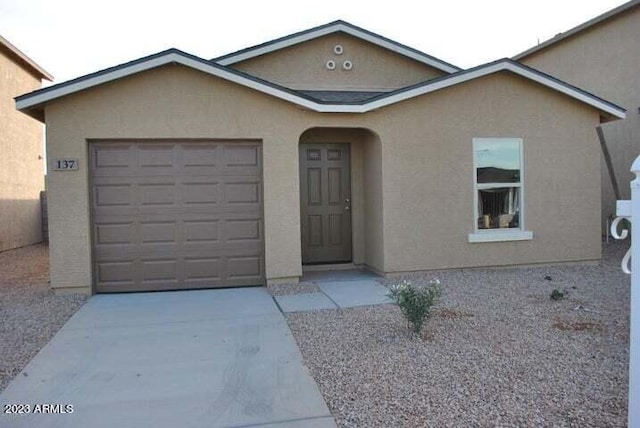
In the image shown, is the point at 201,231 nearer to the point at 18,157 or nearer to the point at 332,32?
the point at 332,32

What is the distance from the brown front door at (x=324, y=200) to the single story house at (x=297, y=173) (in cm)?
3

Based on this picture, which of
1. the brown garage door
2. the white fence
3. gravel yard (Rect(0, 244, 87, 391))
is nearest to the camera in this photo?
the white fence

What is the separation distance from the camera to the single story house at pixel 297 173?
24.8 feet

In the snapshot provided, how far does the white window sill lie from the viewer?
889cm

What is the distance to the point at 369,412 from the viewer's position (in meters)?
3.48

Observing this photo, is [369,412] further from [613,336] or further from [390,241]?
[390,241]

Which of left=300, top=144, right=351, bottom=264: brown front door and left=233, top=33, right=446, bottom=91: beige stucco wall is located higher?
left=233, top=33, right=446, bottom=91: beige stucco wall

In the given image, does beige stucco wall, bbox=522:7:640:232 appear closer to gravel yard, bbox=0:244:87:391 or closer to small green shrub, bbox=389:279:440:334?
small green shrub, bbox=389:279:440:334

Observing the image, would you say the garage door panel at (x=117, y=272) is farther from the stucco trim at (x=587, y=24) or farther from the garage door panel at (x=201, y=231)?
the stucco trim at (x=587, y=24)

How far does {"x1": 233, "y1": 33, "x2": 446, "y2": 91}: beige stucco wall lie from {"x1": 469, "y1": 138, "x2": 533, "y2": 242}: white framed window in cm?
301

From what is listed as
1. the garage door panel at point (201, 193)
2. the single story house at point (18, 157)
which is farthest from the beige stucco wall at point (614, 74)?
the single story house at point (18, 157)

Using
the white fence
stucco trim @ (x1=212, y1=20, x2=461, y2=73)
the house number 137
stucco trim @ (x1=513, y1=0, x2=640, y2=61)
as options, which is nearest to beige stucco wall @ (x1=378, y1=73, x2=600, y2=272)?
stucco trim @ (x1=212, y1=20, x2=461, y2=73)

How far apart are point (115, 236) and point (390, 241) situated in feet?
15.5

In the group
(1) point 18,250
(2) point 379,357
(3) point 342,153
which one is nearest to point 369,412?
(2) point 379,357
